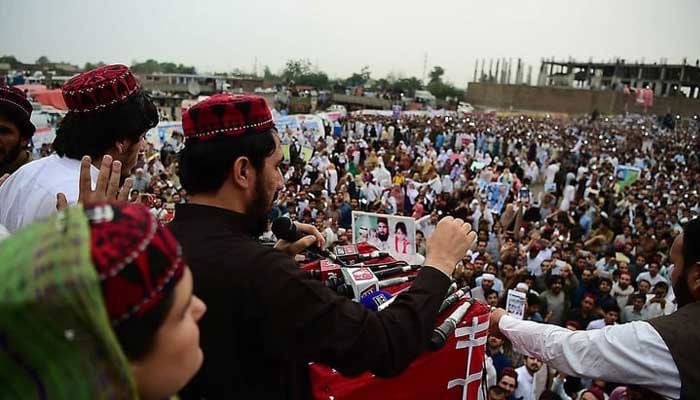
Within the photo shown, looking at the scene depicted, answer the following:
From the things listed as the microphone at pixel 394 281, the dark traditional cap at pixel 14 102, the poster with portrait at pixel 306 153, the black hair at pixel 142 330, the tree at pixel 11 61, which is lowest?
the poster with portrait at pixel 306 153

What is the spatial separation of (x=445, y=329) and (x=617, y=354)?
0.70 m

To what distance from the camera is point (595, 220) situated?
9.60m

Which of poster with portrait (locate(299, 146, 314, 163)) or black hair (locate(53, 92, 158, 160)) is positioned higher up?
black hair (locate(53, 92, 158, 160))

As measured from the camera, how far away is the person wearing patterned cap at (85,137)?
5.96ft

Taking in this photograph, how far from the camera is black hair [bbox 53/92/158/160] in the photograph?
1.89 meters

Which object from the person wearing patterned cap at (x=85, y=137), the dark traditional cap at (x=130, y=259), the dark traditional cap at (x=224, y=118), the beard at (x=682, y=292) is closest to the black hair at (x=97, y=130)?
the person wearing patterned cap at (x=85, y=137)

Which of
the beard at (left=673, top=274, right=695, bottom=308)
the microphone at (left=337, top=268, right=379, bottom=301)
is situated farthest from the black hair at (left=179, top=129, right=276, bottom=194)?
the beard at (left=673, top=274, right=695, bottom=308)

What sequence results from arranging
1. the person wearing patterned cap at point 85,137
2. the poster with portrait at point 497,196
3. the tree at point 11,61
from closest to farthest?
1. the person wearing patterned cap at point 85,137
2. the poster with portrait at point 497,196
3. the tree at point 11,61

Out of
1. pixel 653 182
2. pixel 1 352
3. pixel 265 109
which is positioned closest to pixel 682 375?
pixel 265 109

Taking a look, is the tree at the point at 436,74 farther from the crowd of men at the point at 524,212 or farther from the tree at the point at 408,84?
the crowd of men at the point at 524,212

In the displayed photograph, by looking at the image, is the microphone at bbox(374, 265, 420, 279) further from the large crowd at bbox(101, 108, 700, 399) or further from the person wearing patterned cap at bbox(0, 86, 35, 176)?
the person wearing patterned cap at bbox(0, 86, 35, 176)

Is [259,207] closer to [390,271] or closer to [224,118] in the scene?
[224,118]

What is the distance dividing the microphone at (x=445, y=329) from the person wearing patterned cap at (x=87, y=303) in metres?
0.78

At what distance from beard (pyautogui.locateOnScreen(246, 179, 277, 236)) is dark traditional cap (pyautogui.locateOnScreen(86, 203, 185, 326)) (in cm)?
59
